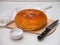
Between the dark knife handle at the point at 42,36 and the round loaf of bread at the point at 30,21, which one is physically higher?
the round loaf of bread at the point at 30,21

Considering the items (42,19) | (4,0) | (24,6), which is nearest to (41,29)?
(42,19)

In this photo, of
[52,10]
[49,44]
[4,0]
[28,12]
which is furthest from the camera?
[4,0]

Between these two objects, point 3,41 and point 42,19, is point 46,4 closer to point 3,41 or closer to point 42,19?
point 42,19

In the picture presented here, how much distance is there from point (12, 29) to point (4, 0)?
0.41 m

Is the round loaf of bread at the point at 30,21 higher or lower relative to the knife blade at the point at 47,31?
higher

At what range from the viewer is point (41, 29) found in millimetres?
704

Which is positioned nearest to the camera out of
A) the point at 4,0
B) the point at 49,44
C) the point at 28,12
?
the point at 49,44

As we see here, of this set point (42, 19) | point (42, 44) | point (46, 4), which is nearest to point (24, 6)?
point (46, 4)

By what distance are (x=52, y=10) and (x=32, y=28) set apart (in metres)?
0.28

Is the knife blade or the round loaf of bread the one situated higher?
the round loaf of bread

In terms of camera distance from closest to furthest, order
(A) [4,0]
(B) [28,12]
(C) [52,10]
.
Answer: (B) [28,12] < (C) [52,10] < (A) [4,0]

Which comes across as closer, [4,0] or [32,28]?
[32,28]

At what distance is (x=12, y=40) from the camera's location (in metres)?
0.65

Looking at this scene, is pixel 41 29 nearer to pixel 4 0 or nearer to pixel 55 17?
pixel 55 17
